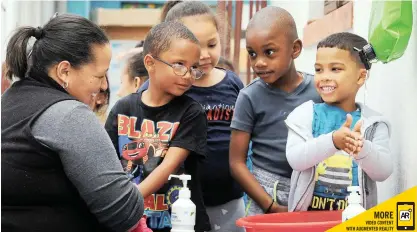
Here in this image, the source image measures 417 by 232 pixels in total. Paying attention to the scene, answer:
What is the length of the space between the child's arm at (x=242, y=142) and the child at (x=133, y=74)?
0.53 meters

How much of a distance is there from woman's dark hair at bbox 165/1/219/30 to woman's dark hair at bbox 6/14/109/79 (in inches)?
18.3

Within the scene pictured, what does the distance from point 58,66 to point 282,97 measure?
1.67 ft

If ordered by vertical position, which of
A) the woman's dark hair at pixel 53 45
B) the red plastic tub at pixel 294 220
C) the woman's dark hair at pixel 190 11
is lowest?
the red plastic tub at pixel 294 220

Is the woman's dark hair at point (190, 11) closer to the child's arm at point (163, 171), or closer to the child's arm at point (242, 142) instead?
the child's arm at point (242, 142)

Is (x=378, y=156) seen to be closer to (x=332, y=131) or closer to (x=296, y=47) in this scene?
(x=332, y=131)

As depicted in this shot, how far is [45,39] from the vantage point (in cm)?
114

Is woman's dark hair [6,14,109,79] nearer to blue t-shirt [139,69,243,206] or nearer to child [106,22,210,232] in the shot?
child [106,22,210,232]

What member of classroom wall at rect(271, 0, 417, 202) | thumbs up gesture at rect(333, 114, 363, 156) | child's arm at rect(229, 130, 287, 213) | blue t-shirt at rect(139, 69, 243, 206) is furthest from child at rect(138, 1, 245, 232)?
thumbs up gesture at rect(333, 114, 363, 156)

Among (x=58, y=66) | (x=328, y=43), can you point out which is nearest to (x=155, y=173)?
(x=58, y=66)

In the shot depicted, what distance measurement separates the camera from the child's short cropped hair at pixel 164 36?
139 centimetres

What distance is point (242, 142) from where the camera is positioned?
4.74 feet

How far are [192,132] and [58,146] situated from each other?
14.9 inches

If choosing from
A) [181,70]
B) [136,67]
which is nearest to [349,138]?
[181,70]

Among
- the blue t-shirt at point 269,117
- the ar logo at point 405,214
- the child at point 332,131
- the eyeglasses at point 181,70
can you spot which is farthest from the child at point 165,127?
the ar logo at point 405,214
